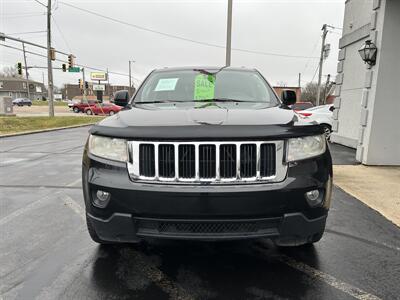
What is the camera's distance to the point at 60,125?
2095 centimetres

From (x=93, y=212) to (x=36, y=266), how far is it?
0.89 metres

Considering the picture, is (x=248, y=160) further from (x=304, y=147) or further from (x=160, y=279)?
(x=160, y=279)

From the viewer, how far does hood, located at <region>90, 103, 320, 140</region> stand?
2.47 metres

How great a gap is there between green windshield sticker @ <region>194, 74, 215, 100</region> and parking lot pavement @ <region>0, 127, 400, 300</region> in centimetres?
152

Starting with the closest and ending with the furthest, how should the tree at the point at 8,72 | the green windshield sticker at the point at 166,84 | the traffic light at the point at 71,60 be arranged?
1. the green windshield sticker at the point at 166,84
2. the traffic light at the point at 71,60
3. the tree at the point at 8,72

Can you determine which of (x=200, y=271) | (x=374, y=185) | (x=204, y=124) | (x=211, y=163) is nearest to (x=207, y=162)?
(x=211, y=163)

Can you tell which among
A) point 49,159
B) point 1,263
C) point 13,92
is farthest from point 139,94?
point 13,92

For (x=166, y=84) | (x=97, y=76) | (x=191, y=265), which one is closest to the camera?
(x=191, y=265)

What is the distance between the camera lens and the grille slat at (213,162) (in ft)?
8.07

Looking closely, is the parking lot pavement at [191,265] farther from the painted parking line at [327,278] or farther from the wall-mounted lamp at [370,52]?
the wall-mounted lamp at [370,52]

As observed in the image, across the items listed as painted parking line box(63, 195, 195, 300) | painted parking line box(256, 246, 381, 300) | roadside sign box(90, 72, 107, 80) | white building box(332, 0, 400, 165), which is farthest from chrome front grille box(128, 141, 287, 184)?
roadside sign box(90, 72, 107, 80)

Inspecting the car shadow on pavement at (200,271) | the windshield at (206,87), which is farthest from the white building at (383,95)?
the car shadow on pavement at (200,271)

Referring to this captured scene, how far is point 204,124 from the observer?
8.33ft

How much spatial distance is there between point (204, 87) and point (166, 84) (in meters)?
0.47
